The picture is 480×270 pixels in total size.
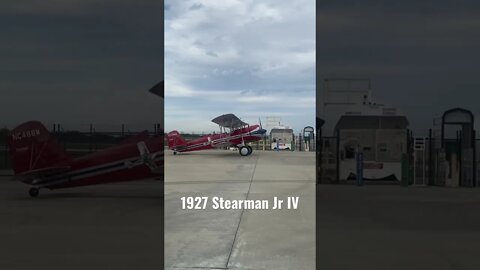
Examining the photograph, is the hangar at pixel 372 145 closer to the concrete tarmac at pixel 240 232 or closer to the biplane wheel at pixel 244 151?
the concrete tarmac at pixel 240 232

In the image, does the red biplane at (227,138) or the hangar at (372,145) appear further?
the red biplane at (227,138)

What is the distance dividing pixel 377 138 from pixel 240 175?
3533 mm

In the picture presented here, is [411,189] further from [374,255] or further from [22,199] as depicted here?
[22,199]

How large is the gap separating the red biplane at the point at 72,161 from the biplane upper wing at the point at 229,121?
1210 cm

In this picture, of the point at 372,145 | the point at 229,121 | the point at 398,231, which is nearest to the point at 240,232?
the point at 398,231

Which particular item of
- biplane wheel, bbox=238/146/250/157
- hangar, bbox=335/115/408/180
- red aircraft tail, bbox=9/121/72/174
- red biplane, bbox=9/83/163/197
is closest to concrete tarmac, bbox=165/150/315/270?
red biplane, bbox=9/83/163/197

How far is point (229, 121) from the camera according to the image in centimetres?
2080

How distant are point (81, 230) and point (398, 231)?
3.55m

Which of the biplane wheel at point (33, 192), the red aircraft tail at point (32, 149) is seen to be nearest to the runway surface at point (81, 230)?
the biplane wheel at point (33, 192)

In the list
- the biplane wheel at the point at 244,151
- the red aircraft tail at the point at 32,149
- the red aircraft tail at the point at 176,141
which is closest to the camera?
the red aircraft tail at the point at 32,149

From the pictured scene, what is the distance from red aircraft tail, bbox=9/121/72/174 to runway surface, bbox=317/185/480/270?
4545 mm

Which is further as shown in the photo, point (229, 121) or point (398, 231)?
point (229, 121)

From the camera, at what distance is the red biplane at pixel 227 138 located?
797 inches

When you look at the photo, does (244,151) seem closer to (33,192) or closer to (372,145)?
(372,145)
